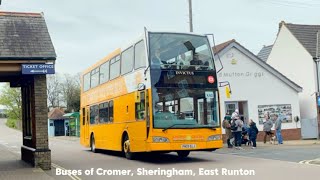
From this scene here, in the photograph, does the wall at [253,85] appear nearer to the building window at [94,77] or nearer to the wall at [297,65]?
the wall at [297,65]

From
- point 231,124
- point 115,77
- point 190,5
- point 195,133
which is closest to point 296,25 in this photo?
point 190,5

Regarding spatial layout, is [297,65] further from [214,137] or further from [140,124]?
[140,124]

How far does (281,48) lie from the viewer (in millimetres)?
35031

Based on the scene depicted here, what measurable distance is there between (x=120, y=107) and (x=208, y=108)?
161 inches

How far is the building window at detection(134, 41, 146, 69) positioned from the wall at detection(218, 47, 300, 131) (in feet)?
37.4

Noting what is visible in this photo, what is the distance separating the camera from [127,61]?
1766cm

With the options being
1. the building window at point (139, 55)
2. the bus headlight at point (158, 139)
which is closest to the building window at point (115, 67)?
the building window at point (139, 55)

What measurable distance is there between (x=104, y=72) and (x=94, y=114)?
2743mm

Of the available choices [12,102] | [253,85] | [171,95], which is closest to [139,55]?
[171,95]

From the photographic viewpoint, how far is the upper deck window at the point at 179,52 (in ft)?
50.8

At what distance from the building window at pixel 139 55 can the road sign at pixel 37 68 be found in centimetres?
325

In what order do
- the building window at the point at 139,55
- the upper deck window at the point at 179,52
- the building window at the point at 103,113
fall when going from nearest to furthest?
the upper deck window at the point at 179,52 → the building window at the point at 139,55 → the building window at the point at 103,113

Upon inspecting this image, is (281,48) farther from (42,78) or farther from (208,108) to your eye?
(42,78)

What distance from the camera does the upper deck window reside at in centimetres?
1547
